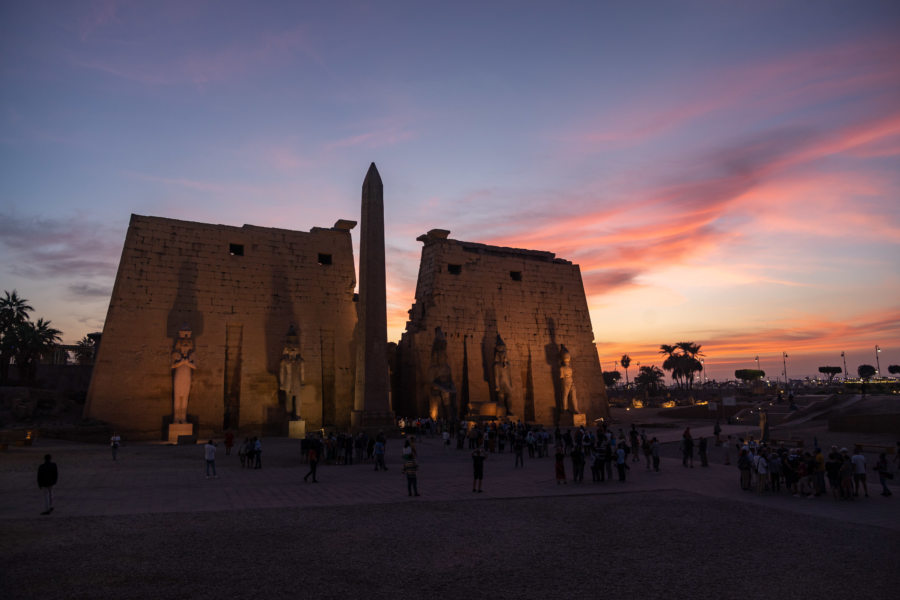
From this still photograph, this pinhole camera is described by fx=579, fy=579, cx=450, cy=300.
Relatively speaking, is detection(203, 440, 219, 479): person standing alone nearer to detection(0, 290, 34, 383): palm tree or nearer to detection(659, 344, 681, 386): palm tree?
detection(0, 290, 34, 383): palm tree

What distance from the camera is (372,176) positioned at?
2117cm

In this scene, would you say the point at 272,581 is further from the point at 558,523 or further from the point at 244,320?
the point at 244,320

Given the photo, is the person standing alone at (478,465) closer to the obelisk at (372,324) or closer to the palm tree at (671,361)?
the obelisk at (372,324)

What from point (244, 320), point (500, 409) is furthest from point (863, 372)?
point (244, 320)

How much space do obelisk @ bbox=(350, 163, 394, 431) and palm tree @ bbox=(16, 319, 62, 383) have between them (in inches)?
815

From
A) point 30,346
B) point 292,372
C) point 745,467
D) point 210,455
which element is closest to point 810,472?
point 745,467

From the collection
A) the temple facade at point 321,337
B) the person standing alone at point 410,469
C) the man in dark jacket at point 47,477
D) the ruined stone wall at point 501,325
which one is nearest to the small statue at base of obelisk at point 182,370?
the temple facade at point 321,337

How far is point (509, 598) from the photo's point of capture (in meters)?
5.08

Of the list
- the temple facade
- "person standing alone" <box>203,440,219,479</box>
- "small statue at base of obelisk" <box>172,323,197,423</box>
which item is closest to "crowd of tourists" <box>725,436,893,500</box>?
"person standing alone" <box>203,440,219,479</box>

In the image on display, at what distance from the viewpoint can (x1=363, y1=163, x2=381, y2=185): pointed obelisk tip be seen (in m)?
21.1

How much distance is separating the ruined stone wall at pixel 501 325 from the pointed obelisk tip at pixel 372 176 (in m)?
7.41

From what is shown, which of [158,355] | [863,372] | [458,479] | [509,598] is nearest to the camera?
[509,598]

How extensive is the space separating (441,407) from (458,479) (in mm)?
11868

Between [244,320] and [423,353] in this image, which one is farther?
[423,353]
